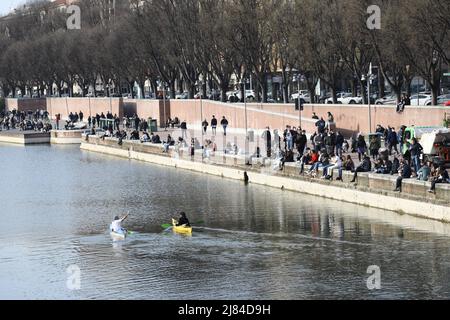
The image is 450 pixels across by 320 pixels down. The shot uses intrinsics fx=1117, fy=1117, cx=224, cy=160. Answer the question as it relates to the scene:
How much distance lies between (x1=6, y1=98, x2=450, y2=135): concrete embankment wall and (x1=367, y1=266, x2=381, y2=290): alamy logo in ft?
75.6

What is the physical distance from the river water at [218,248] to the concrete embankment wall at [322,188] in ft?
1.41

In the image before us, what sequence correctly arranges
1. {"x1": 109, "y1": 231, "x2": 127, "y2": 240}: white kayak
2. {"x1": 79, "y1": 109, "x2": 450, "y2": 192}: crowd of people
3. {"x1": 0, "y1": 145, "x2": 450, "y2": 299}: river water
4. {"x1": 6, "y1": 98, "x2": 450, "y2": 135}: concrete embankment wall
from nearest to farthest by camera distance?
{"x1": 0, "y1": 145, "x2": 450, "y2": 299}: river water, {"x1": 109, "y1": 231, "x2": 127, "y2": 240}: white kayak, {"x1": 79, "y1": 109, "x2": 450, "y2": 192}: crowd of people, {"x1": 6, "y1": 98, "x2": 450, "y2": 135}: concrete embankment wall

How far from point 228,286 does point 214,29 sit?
178ft

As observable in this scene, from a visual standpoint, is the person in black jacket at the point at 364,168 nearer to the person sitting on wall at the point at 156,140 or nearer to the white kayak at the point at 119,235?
the white kayak at the point at 119,235

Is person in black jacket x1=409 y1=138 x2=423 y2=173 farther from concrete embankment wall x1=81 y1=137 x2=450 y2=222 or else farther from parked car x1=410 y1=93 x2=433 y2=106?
parked car x1=410 y1=93 x2=433 y2=106

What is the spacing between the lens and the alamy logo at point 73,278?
3516 centimetres

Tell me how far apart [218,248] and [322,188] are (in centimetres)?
1162

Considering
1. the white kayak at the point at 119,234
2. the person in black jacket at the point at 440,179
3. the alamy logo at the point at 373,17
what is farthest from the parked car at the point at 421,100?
the white kayak at the point at 119,234

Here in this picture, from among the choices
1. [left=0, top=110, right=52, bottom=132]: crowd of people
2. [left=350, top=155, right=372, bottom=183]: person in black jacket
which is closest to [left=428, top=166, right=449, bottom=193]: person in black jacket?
[left=350, top=155, right=372, bottom=183]: person in black jacket

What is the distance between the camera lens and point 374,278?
34.5m

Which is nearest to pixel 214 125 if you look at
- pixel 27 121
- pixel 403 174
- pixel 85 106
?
pixel 403 174

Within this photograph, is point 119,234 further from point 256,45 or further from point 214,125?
point 256,45

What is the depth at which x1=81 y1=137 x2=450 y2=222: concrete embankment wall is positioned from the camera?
140 ft
